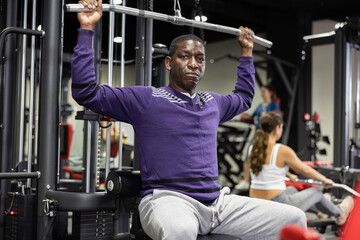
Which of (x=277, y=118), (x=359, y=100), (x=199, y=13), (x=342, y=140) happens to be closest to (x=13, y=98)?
(x=199, y=13)

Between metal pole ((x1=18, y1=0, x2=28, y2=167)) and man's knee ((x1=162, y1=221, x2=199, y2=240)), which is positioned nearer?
man's knee ((x1=162, y1=221, x2=199, y2=240))

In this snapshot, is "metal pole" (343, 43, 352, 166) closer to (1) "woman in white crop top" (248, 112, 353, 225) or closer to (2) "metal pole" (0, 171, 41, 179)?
(1) "woman in white crop top" (248, 112, 353, 225)

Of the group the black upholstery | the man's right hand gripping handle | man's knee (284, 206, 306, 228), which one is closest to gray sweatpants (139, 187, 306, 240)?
man's knee (284, 206, 306, 228)

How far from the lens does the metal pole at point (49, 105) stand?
7.93 ft

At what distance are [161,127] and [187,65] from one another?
14.1 inches

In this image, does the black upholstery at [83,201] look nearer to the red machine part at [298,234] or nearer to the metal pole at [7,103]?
the metal pole at [7,103]

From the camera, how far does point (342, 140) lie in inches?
196

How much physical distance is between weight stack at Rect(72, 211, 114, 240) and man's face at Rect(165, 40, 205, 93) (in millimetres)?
830

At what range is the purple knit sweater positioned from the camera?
1960mm

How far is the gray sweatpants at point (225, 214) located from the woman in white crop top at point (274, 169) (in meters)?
1.80

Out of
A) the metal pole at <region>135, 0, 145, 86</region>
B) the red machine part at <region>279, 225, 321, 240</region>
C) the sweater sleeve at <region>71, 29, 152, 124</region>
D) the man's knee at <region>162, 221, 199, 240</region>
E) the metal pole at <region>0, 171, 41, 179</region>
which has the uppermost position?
the metal pole at <region>135, 0, 145, 86</region>

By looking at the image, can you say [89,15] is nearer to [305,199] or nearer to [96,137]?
[96,137]

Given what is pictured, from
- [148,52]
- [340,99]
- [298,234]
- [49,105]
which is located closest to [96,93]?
[49,105]

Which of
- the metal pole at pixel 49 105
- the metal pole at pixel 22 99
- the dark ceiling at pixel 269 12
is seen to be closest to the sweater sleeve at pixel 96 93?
the metal pole at pixel 49 105
